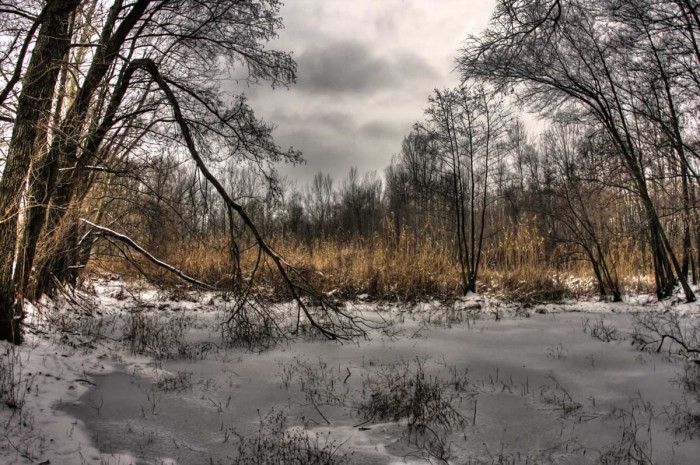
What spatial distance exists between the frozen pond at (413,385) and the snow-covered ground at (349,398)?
16 mm

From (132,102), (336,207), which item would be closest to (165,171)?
(132,102)

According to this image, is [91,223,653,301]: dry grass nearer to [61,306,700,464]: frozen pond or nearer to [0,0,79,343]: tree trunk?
[61,306,700,464]: frozen pond

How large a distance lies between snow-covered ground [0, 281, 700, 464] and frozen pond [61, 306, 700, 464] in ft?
0.05

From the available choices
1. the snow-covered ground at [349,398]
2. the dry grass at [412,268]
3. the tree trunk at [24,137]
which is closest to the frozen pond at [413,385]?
the snow-covered ground at [349,398]

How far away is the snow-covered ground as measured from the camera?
10.1 ft

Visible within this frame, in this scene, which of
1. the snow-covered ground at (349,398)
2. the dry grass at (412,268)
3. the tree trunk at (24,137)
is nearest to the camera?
the snow-covered ground at (349,398)

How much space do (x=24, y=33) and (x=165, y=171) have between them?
9.51 ft

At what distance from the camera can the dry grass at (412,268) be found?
31.9 ft

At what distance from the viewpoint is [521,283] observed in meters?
10.3

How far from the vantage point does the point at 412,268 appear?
9914mm

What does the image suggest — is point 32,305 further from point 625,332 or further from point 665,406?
point 625,332

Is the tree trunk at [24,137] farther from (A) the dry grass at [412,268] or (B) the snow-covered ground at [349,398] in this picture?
(A) the dry grass at [412,268]

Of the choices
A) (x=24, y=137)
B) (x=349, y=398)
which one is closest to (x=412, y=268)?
(x=349, y=398)

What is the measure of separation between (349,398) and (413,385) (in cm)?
65
